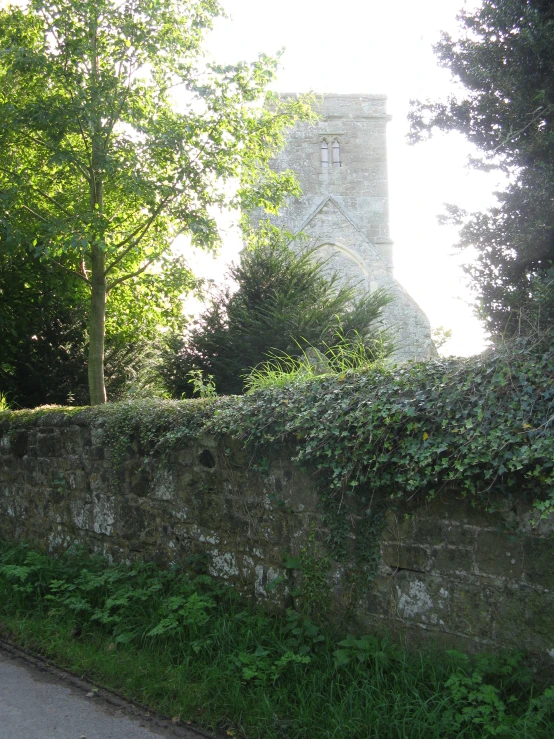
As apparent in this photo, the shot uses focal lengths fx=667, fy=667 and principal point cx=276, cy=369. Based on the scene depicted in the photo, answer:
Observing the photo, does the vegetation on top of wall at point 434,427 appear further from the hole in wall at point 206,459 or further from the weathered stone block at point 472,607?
the hole in wall at point 206,459

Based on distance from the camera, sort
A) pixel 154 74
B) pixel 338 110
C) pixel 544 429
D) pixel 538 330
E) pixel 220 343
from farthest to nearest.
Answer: pixel 338 110
pixel 220 343
pixel 154 74
pixel 538 330
pixel 544 429

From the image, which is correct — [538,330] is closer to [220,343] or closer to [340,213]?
[220,343]

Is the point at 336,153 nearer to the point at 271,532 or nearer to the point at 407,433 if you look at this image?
the point at 271,532

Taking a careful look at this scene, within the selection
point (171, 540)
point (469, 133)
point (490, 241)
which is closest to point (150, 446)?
point (171, 540)

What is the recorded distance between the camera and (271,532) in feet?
16.3

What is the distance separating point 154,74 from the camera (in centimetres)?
994

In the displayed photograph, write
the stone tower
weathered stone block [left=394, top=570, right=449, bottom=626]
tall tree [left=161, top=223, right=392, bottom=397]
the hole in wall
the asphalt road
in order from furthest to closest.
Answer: the stone tower
tall tree [left=161, top=223, right=392, bottom=397]
the hole in wall
weathered stone block [left=394, top=570, right=449, bottom=626]
the asphalt road

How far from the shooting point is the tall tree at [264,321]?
12.5 metres

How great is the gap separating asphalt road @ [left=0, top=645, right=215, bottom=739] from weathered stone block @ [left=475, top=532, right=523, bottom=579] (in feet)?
6.17

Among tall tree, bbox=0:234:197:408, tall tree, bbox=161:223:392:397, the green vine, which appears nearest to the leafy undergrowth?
the green vine

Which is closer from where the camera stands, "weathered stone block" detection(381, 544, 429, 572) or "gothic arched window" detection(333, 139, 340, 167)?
"weathered stone block" detection(381, 544, 429, 572)

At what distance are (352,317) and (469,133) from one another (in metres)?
8.22

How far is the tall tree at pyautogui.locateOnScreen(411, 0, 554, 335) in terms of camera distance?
458 cm

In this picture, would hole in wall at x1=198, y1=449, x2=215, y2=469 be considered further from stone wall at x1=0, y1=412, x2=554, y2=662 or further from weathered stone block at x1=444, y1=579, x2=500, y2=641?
weathered stone block at x1=444, y1=579, x2=500, y2=641
